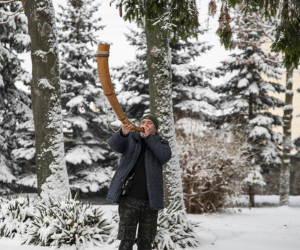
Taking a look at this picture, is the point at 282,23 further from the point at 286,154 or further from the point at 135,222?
the point at 286,154

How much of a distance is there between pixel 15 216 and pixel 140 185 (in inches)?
120

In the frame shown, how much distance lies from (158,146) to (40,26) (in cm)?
390

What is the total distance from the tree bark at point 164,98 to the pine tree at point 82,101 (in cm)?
880

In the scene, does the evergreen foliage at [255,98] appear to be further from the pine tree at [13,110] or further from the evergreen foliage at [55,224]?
the evergreen foliage at [55,224]

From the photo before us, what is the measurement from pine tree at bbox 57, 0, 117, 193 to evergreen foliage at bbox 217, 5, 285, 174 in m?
6.65

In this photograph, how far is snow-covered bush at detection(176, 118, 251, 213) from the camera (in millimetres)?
8844

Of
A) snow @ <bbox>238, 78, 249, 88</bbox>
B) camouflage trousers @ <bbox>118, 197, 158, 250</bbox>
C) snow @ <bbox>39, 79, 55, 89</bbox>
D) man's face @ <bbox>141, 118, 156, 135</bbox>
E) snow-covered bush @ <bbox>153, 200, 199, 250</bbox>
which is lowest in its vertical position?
snow-covered bush @ <bbox>153, 200, 199, 250</bbox>

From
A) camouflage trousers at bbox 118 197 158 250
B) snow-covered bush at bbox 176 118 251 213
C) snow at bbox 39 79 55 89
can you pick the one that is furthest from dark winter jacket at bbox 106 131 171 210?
snow-covered bush at bbox 176 118 251 213

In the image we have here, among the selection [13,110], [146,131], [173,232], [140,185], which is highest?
[13,110]

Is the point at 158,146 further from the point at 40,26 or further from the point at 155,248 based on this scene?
the point at 40,26

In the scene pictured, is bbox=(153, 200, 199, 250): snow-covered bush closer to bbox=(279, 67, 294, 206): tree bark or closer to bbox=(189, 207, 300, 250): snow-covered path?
bbox=(189, 207, 300, 250): snow-covered path

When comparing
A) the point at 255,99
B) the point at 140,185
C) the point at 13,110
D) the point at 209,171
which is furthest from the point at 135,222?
the point at 255,99

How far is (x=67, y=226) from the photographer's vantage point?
468cm

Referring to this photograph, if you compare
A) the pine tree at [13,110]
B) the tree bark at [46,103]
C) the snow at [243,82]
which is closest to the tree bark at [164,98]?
the tree bark at [46,103]
